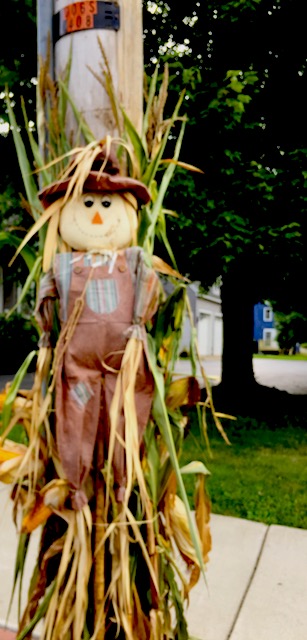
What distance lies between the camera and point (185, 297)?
5.31 feet

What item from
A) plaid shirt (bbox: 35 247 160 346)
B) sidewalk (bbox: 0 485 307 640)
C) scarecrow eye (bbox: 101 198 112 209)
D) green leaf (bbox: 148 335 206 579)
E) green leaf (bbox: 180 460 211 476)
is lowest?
sidewalk (bbox: 0 485 307 640)

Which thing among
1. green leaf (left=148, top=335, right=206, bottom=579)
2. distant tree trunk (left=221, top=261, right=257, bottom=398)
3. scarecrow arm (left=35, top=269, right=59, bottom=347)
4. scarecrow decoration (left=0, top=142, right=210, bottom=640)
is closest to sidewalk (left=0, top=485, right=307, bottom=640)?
scarecrow decoration (left=0, top=142, right=210, bottom=640)

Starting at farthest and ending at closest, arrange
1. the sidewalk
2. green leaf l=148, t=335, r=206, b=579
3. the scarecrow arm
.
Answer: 1. the sidewalk
2. the scarecrow arm
3. green leaf l=148, t=335, r=206, b=579

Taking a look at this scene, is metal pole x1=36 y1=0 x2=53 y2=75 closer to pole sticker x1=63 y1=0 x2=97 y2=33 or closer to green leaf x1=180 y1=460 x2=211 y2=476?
pole sticker x1=63 y1=0 x2=97 y2=33

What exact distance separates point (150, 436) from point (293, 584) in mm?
1766

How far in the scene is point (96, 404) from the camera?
5.18 ft

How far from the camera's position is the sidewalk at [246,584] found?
2.52m

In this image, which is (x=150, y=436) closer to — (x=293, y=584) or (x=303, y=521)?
(x=293, y=584)

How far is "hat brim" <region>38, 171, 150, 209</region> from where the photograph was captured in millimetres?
1562

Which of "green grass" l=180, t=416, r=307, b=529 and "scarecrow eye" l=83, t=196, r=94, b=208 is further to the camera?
"green grass" l=180, t=416, r=307, b=529

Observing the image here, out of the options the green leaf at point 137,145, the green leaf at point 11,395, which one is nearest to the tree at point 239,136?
the green leaf at point 137,145

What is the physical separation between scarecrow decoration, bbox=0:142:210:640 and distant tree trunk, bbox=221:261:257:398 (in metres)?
7.18

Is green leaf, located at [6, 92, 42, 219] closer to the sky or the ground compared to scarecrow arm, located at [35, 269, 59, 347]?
closer to the sky

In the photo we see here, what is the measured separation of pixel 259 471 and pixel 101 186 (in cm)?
420
